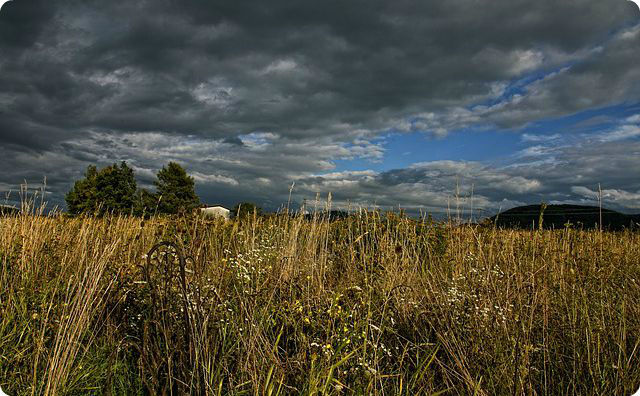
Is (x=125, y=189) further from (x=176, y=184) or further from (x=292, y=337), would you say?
(x=292, y=337)

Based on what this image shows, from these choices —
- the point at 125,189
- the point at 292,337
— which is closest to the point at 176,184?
the point at 125,189

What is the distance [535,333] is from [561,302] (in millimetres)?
489

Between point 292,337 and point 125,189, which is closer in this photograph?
point 292,337

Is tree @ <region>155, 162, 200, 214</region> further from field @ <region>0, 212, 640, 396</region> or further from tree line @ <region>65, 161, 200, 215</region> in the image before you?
field @ <region>0, 212, 640, 396</region>

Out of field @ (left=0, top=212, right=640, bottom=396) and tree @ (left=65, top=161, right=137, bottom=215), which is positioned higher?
tree @ (left=65, top=161, right=137, bottom=215)

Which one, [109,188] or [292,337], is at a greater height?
[109,188]

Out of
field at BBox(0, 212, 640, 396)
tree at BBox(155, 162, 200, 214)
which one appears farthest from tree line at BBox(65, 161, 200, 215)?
field at BBox(0, 212, 640, 396)

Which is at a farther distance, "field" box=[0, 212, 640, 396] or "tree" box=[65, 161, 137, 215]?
"tree" box=[65, 161, 137, 215]

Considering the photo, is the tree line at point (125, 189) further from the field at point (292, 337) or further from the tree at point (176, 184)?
the field at point (292, 337)

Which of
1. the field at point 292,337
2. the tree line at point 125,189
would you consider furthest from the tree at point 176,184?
the field at point 292,337

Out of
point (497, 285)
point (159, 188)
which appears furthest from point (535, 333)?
point (159, 188)

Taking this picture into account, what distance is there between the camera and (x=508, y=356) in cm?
264

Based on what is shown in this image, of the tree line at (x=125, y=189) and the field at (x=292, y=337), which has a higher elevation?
the tree line at (x=125, y=189)

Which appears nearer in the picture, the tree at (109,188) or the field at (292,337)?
the field at (292,337)
